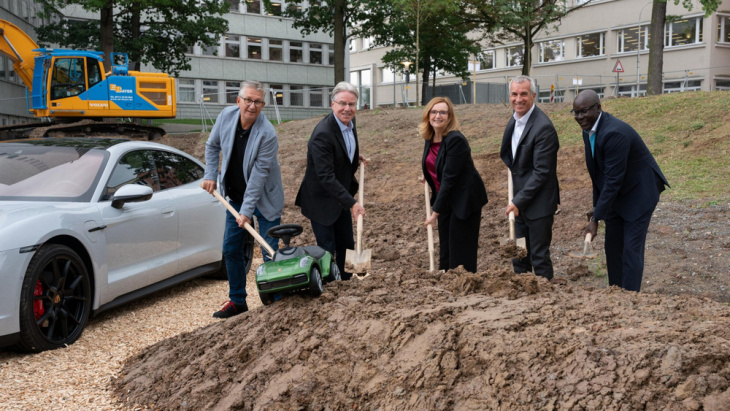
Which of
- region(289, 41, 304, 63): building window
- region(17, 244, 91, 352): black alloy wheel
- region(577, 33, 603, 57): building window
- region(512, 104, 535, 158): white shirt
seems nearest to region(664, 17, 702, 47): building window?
region(577, 33, 603, 57): building window

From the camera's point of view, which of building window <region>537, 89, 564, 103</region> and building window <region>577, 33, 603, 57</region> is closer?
building window <region>537, 89, 564, 103</region>

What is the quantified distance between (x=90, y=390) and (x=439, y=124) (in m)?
3.36

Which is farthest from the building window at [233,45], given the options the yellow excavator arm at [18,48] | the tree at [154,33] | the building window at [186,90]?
the yellow excavator arm at [18,48]

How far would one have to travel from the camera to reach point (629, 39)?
40.9 meters

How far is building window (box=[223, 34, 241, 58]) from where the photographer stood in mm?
49656

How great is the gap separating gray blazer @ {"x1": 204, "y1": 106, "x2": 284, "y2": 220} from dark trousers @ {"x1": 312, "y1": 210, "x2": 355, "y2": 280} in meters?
0.40

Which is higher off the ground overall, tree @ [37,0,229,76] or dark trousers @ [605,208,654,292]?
tree @ [37,0,229,76]

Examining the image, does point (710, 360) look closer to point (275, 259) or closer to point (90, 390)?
point (275, 259)

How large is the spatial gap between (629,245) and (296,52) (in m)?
48.6

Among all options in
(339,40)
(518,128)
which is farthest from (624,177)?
(339,40)

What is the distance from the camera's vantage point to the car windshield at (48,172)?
19.4 ft

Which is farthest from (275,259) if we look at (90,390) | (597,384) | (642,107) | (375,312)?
(642,107)

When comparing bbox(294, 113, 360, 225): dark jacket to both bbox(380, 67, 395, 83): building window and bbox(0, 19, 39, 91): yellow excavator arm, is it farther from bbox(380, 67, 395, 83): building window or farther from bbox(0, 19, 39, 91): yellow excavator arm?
bbox(380, 67, 395, 83): building window

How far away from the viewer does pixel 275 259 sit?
192 inches
